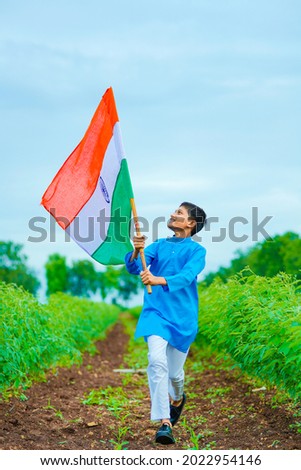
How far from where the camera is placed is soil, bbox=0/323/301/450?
6008mm

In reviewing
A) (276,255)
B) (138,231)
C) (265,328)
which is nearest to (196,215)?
(138,231)

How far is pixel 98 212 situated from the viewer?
21.1 ft

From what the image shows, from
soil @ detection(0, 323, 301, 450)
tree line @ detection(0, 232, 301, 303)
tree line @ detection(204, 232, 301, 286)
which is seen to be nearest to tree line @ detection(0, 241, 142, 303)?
tree line @ detection(0, 232, 301, 303)

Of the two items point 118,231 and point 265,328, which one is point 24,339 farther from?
point 265,328

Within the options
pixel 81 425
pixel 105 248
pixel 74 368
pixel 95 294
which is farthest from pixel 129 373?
pixel 95 294

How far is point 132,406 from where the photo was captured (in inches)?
335

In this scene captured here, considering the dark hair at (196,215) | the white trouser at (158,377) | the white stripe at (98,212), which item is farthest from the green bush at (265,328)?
the white stripe at (98,212)

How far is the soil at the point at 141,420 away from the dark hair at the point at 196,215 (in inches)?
78.1

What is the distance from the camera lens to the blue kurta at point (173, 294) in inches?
230

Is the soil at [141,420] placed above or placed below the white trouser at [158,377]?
below

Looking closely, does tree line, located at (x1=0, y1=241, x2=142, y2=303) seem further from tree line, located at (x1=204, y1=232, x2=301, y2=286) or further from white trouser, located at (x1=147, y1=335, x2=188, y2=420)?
white trouser, located at (x1=147, y1=335, x2=188, y2=420)

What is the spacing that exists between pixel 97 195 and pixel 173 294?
4.18 feet

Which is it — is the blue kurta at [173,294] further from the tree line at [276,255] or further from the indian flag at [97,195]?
the tree line at [276,255]

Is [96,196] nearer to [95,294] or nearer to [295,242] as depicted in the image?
[295,242]
